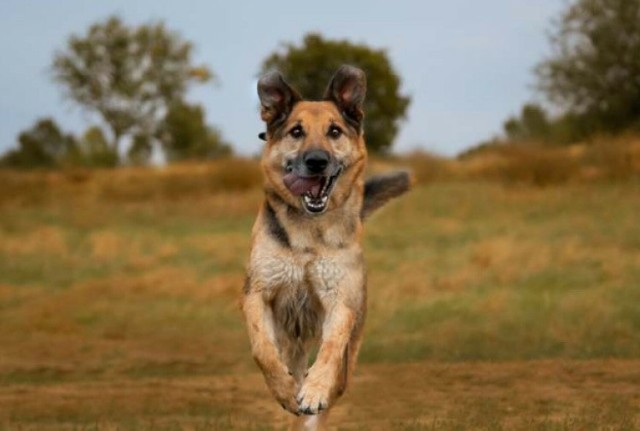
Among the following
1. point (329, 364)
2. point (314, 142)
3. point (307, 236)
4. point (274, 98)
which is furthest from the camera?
point (274, 98)

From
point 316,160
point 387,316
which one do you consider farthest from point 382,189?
point 387,316

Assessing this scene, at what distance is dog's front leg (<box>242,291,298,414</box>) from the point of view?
7004 millimetres

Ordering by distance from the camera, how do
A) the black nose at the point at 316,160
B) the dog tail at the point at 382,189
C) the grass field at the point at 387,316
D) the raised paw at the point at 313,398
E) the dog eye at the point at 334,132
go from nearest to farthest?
the raised paw at the point at 313,398
the black nose at the point at 316,160
the dog eye at the point at 334,132
the dog tail at the point at 382,189
the grass field at the point at 387,316

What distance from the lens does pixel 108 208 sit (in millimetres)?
32562

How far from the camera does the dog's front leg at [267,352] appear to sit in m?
7.00

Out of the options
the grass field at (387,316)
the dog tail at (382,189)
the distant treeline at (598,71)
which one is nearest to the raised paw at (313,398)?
the dog tail at (382,189)

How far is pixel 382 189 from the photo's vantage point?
8789 millimetres

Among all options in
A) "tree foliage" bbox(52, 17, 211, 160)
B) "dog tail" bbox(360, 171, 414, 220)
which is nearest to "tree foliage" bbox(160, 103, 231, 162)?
"tree foliage" bbox(52, 17, 211, 160)

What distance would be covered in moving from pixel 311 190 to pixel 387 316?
428 inches

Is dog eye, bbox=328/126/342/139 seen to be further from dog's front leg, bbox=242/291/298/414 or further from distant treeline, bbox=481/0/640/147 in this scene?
distant treeline, bbox=481/0/640/147

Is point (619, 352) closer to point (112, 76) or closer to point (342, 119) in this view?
point (342, 119)

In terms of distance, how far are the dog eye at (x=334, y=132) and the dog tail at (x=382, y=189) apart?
1.43 metres

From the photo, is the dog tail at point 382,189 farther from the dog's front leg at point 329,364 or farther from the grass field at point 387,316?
the grass field at point 387,316

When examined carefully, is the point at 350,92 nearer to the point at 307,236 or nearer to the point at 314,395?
the point at 307,236
